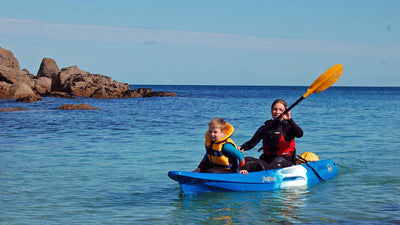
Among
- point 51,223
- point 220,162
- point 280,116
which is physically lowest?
point 51,223

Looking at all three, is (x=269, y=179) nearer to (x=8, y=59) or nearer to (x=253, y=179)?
(x=253, y=179)

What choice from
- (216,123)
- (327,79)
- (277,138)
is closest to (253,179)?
(277,138)

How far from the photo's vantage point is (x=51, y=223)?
5.79 metres

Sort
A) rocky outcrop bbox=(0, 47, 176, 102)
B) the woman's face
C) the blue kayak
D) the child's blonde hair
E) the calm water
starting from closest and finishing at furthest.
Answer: the calm water < the child's blonde hair < the blue kayak < the woman's face < rocky outcrop bbox=(0, 47, 176, 102)

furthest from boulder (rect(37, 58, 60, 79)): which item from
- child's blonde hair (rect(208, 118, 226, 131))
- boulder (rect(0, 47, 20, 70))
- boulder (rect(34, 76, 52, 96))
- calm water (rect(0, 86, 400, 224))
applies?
child's blonde hair (rect(208, 118, 226, 131))

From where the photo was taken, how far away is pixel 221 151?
266 inches

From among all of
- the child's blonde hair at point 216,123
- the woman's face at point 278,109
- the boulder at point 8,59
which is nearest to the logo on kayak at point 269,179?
the woman's face at point 278,109

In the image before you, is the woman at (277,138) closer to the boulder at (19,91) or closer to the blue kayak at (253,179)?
the blue kayak at (253,179)

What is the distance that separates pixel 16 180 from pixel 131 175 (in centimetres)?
200

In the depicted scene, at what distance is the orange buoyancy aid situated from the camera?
670 centimetres

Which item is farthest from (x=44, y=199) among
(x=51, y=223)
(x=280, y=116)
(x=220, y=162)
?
(x=280, y=116)

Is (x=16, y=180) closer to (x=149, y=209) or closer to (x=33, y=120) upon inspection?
(x=149, y=209)

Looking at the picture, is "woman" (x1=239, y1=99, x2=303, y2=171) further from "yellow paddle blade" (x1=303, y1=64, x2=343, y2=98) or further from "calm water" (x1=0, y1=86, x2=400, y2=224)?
"yellow paddle blade" (x1=303, y1=64, x2=343, y2=98)

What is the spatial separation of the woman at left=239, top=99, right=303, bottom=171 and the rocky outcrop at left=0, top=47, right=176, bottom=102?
109 feet
